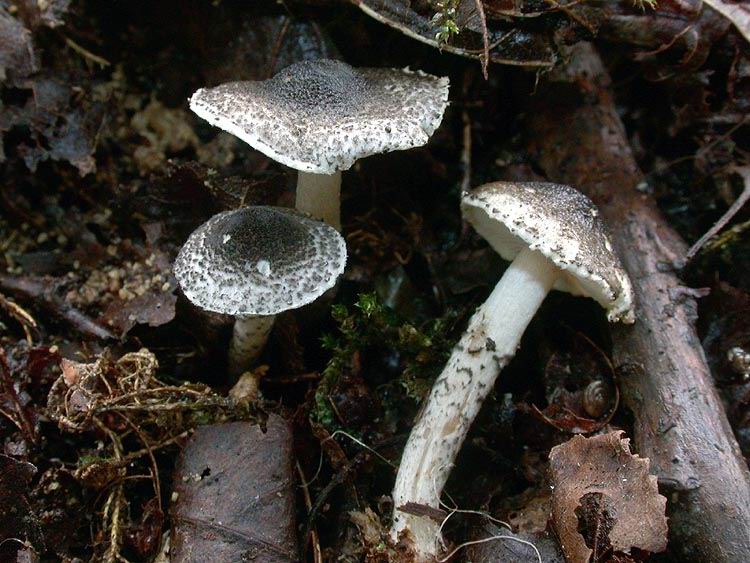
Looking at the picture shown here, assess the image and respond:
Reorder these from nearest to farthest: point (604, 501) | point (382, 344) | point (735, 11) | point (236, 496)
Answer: point (604, 501) → point (236, 496) → point (735, 11) → point (382, 344)

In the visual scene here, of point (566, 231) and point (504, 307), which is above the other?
point (566, 231)

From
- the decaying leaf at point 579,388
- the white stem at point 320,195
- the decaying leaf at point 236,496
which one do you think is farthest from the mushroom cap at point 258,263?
the decaying leaf at point 579,388

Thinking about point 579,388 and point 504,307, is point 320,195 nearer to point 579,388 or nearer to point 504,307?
point 504,307

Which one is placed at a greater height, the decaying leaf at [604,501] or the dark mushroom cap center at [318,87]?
the dark mushroom cap center at [318,87]

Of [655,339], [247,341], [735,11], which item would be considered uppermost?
[735,11]

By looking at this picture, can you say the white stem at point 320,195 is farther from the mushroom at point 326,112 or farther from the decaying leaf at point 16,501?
the decaying leaf at point 16,501

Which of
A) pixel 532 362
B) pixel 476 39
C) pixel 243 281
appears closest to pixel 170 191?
pixel 243 281

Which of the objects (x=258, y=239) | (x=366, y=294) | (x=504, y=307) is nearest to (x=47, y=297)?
(x=258, y=239)

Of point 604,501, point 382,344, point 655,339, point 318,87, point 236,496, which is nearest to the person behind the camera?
point 604,501
